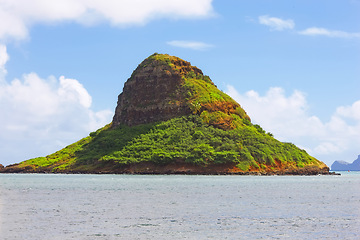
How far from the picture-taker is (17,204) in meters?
58.7

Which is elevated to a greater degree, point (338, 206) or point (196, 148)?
point (196, 148)

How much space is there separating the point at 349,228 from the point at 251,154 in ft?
514

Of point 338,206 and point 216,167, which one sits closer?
point 338,206

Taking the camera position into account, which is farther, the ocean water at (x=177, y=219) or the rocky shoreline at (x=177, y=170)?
the rocky shoreline at (x=177, y=170)

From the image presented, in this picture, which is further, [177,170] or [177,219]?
[177,170]

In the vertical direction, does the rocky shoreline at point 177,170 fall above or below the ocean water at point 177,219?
above

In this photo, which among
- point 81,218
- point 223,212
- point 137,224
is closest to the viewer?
point 137,224

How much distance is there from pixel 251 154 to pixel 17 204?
476ft

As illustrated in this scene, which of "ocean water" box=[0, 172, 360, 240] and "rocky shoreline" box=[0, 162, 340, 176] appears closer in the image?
"ocean water" box=[0, 172, 360, 240]

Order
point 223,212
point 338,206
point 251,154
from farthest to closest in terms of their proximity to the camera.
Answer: point 251,154 < point 338,206 < point 223,212

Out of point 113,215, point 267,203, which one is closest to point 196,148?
point 267,203

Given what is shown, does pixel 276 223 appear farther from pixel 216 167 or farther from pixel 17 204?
pixel 216 167

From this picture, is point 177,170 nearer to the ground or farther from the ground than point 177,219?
farther from the ground

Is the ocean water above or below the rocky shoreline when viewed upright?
below
